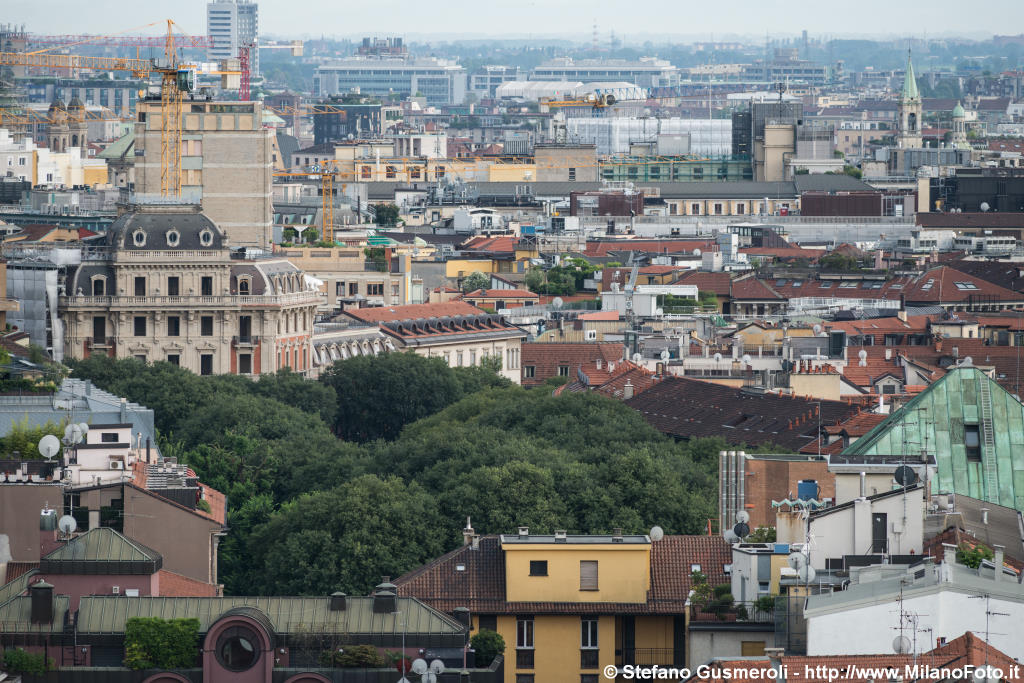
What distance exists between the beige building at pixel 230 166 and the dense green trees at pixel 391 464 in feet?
103

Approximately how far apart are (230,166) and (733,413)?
60914 millimetres

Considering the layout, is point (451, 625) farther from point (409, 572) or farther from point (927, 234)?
point (927, 234)

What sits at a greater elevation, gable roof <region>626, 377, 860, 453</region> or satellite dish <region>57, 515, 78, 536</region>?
satellite dish <region>57, 515, 78, 536</region>

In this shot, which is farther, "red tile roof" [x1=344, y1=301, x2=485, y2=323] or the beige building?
the beige building

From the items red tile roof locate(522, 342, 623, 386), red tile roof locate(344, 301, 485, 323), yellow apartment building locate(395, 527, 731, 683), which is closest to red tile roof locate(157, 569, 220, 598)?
yellow apartment building locate(395, 527, 731, 683)

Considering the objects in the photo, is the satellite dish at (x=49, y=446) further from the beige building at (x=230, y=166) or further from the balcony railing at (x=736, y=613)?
the beige building at (x=230, y=166)

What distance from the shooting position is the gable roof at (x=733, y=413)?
77875 mm

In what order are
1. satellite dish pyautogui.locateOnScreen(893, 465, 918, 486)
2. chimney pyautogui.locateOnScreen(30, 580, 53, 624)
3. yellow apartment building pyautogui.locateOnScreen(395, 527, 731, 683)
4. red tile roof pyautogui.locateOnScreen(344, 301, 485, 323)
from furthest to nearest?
red tile roof pyautogui.locateOnScreen(344, 301, 485, 323) < yellow apartment building pyautogui.locateOnScreen(395, 527, 731, 683) < satellite dish pyautogui.locateOnScreen(893, 465, 918, 486) < chimney pyautogui.locateOnScreen(30, 580, 53, 624)

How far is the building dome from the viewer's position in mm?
118438

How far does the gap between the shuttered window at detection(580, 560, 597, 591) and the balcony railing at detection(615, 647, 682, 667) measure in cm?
142

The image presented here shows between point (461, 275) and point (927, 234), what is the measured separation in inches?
1124

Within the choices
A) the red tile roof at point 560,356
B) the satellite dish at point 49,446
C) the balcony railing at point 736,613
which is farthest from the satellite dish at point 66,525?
the red tile roof at point 560,356

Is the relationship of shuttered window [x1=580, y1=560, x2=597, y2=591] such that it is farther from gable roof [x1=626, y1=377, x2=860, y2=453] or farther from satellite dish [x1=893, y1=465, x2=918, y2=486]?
gable roof [x1=626, y1=377, x2=860, y2=453]

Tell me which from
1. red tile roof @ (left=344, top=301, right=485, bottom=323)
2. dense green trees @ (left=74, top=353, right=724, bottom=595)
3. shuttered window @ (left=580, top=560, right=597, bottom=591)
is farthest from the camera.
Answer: red tile roof @ (left=344, top=301, right=485, bottom=323)
